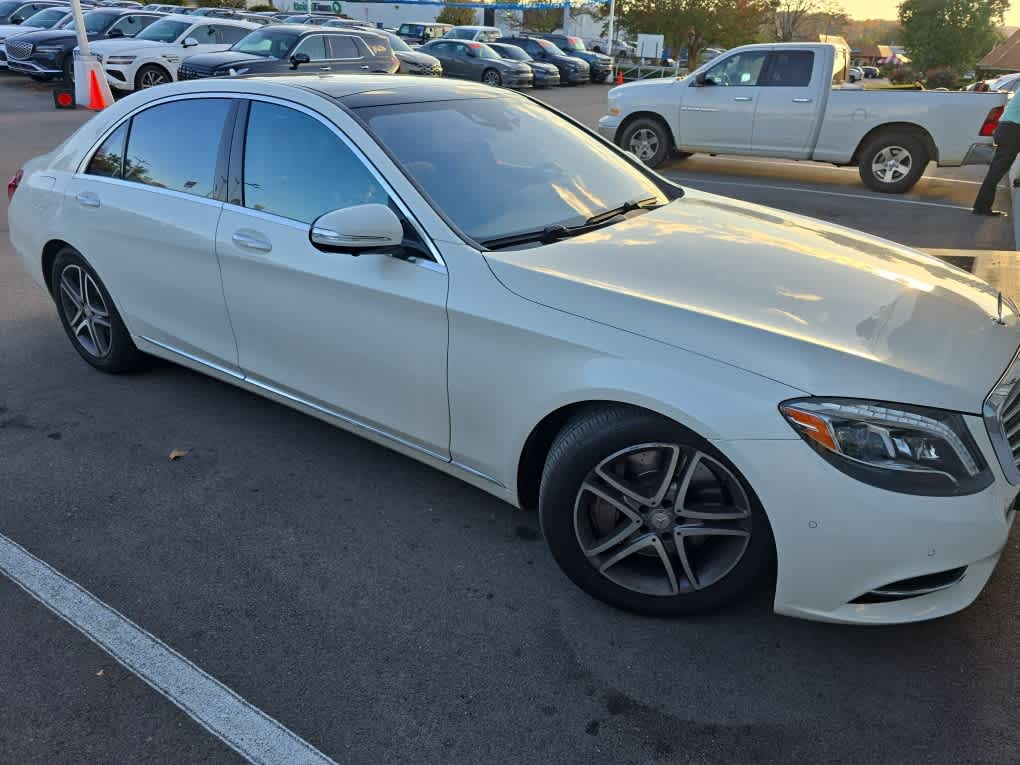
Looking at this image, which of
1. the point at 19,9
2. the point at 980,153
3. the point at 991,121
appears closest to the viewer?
the point at 991,121

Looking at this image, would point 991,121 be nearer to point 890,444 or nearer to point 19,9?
point 890,444

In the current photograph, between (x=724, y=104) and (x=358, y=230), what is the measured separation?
9.93 metres

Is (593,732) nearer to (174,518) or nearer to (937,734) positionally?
(937,734)

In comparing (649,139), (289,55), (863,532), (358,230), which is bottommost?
(649,139)

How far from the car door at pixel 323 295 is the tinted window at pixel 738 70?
9.43 m

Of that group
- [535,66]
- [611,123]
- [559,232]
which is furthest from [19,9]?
[559,232]

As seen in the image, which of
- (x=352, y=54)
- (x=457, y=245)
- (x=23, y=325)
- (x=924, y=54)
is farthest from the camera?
(x=924, y=54)

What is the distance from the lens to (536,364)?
2695 millimetres

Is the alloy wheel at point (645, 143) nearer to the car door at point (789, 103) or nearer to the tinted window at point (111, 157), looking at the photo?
the car door at point (789, 103)

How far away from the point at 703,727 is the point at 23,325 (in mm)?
5154

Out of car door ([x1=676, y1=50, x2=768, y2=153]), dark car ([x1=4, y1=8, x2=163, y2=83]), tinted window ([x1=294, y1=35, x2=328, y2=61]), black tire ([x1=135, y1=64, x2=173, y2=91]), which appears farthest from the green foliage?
car door ([x1=676, y1=50, x2=768, y2=153])

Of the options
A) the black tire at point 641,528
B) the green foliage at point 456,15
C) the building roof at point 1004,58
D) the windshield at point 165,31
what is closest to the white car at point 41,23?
the windshield at point 165,31

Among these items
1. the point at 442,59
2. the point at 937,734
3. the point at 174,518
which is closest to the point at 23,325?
the point at 174,518

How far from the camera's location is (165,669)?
99.7 inches
